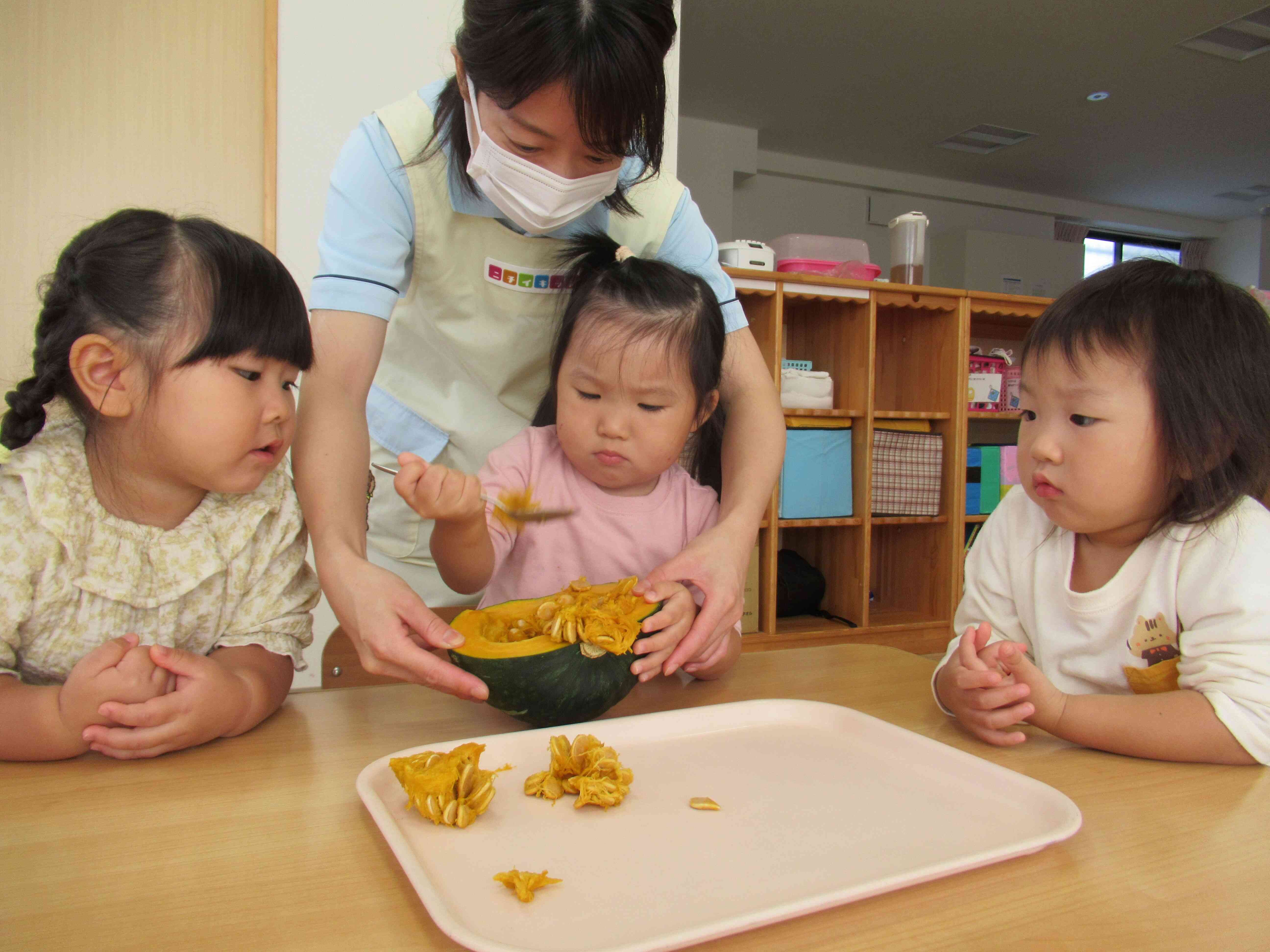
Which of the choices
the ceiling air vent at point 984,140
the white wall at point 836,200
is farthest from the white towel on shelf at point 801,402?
the ceiling air vent at point 984,140

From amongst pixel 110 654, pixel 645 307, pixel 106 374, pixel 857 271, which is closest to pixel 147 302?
pixel 106 374

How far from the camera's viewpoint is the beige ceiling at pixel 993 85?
407 cm

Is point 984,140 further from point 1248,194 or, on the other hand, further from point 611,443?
point 611,443

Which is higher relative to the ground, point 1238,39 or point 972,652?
point 1238,39

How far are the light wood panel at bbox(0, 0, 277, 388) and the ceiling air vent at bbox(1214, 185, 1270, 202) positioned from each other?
24.5ft

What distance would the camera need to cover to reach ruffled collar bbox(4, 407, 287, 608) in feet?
2.62

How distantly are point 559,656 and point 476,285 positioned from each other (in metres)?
0.65

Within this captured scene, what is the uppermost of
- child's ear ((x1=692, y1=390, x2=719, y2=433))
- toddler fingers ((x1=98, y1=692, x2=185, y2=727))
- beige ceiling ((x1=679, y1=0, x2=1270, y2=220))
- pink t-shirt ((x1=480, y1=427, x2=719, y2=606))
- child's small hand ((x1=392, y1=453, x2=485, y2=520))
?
beige ceiling ((x1=679, y1=0, x2=1270, y2=220))

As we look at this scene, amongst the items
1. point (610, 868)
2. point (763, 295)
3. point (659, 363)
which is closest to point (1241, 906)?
point (610, 868)

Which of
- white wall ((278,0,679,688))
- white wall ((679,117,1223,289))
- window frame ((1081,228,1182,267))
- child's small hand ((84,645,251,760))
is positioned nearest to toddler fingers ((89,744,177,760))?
child's small hand ((84,645,251,760))

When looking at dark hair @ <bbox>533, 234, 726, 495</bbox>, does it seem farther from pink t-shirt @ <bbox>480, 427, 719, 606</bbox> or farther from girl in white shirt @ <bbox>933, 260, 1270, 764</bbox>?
girl in white shirt @ <bbox>933, 260, 1270, 764</bbox>

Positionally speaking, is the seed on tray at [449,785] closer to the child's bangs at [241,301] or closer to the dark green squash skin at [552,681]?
the dark green squash skin at [552,681]

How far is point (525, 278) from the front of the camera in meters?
1.21

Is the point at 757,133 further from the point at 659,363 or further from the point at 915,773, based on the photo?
the point at 915,773
